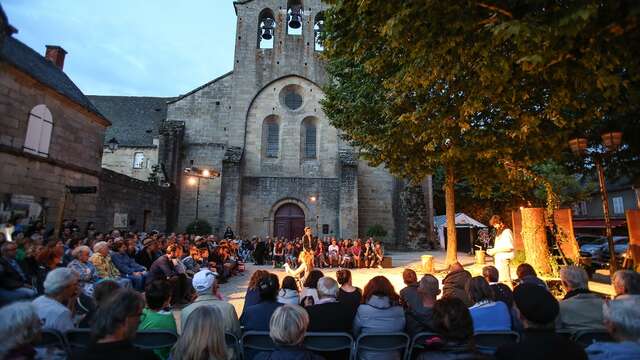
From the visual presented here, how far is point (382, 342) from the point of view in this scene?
10.3 feet

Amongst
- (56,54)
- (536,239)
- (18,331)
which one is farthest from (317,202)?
(18,331)

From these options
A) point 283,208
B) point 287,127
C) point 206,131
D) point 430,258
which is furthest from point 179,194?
point 430,258

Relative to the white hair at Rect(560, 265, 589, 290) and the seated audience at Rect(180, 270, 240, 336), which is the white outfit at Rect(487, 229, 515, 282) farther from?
the seated audience at Rect(180, 270, 240, 336)

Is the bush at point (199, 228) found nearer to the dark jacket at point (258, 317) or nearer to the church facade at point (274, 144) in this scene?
the church facade at point (274, 144)

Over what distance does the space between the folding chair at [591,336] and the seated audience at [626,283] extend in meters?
0.75

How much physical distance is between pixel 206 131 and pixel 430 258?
56.7 ft

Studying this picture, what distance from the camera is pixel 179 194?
73.9ft

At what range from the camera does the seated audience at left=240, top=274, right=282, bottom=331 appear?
3.55m

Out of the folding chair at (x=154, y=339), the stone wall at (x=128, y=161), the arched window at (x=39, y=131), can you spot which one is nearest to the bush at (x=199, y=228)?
the arched window at (x=39, y=131)

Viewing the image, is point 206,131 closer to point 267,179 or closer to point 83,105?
point 267,179

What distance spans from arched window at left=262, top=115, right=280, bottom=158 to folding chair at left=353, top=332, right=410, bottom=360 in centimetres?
2066

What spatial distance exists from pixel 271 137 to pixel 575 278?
69.3ft

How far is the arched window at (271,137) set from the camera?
23.4 metres

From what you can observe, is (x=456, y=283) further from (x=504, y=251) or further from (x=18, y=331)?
(x=18, y=331)
